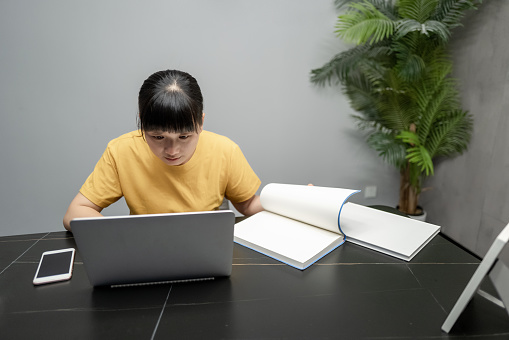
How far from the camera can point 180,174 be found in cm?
125

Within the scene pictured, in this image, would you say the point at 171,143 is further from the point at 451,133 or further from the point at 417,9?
the point at 451,133

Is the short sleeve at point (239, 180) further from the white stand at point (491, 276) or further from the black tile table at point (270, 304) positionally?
the white stand at point (491, 276)

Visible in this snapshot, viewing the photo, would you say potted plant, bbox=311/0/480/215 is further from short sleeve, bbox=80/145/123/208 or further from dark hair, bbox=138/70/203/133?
short sleeve, bbox=80/145/123/208

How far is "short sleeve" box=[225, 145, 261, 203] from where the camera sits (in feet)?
4.38

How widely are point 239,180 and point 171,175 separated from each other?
270mm

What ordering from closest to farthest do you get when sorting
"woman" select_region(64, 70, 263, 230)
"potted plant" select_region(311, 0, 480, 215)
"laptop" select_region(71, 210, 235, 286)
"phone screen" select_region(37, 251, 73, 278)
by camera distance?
"laptop" select_region(71, 210, 235, 286), "phone screen" select_region(37, 251, 73, 278), "woman" select_region(64, 70, 263, 230), "potted plant" select_region(311, 0, 480, 215)

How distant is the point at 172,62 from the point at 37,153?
1059 millimetres

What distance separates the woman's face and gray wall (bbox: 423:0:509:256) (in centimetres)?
180

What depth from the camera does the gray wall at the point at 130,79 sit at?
78.8 inches

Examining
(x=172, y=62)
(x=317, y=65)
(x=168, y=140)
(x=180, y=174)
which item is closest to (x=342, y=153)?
(x=317, y=65)

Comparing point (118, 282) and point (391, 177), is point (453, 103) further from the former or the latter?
point (118, 282)

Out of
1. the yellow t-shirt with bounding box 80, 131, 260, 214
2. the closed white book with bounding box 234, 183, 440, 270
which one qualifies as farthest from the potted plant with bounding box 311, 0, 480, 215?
the yellow t-shirt with bounding box 80, 131, 260, 214

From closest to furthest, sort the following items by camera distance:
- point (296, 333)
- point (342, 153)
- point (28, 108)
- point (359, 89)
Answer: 1. point (296, 333)
2. point (28, 108)
3. point (359, 89)
4. point (342, 153)

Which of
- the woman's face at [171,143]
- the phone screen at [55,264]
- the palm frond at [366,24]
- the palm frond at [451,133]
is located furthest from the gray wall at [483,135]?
the phone screen at [55,264]
